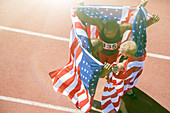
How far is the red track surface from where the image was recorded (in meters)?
5.68

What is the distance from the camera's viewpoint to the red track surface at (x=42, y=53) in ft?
18.6

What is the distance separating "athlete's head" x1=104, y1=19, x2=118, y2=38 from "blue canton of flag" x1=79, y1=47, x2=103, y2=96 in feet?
2.15

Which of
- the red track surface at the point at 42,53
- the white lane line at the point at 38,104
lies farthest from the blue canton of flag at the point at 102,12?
the white lane line at the point at 38,104

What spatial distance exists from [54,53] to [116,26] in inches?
113

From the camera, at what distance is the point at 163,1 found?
8.56 metres

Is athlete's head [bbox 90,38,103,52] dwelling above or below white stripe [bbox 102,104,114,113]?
above

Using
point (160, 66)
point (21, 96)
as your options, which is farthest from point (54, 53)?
point (160, 66)

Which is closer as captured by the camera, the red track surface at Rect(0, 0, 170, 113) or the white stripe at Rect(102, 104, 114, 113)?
the white stripe at Rect(102, 104, 114, 113)

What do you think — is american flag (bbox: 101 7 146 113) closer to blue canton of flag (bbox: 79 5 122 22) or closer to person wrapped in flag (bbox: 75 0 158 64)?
person wrapped in flag (bbox: 75 0 158 64)

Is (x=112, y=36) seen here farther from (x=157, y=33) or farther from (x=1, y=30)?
(x=1, y=30)

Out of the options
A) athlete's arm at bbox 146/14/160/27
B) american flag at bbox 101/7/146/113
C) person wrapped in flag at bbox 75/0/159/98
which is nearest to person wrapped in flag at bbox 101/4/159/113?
american flag at bbox 101/7/146/113

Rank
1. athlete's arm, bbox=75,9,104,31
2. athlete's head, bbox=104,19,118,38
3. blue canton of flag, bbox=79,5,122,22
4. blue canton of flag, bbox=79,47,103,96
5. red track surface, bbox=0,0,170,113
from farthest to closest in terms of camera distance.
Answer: red track surface, bbox=0,0,170,113
blue canton of flag, bbox=79,5,122,22
athlete's arm, bbox=75,9,104,31
athlete's head, bbox=104,19,118,38
blue canton of flag, bbox=79,47,103,96

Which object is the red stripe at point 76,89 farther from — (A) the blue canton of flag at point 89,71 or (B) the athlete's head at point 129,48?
(B) the athlete's head at point 129,48

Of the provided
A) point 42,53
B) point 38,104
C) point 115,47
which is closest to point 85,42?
point 115,47
